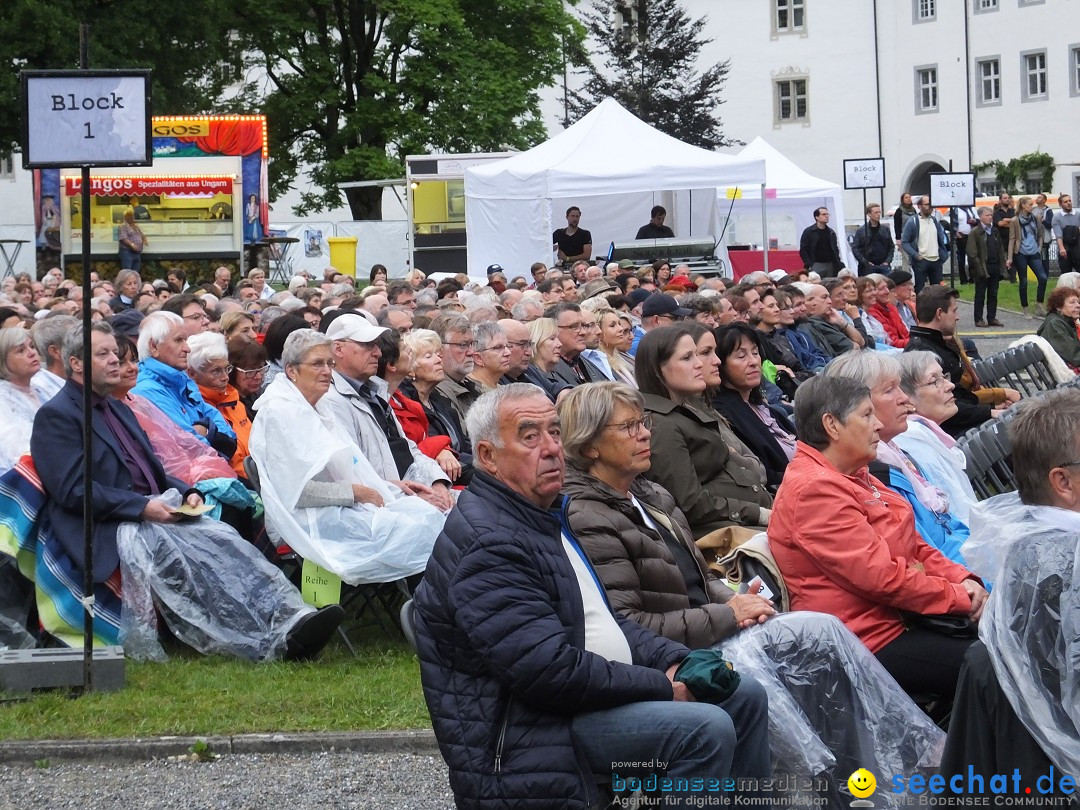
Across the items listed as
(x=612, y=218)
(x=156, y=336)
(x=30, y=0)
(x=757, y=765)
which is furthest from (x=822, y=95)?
(x=757, y=765)

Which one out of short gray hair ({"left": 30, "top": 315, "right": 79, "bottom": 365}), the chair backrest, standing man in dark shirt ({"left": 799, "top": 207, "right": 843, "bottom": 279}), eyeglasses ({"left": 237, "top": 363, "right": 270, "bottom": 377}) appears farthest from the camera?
standing man in dark shirt ({"left": 799, "top": 207, "right": 843, "bottom": 279})

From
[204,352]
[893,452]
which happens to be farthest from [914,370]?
[204,352]

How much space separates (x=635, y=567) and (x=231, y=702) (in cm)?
203

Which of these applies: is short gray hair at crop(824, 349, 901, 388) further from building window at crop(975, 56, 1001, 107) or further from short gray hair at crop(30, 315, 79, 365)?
building window at crop(975, 56, 1001, 107)

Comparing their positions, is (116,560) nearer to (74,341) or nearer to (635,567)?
(74,341)

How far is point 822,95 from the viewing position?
50.9 meters

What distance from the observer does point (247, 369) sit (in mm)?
8336

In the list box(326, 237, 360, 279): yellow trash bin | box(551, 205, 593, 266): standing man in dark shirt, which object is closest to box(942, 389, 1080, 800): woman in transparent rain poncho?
box(551, 205, 593, 266): standing man in dark shirt

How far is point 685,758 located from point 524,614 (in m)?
0.57

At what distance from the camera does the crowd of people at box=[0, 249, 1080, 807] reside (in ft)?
12.2

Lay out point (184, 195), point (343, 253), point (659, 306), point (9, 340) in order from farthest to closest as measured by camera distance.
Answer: point (343, 253), point (184, 195), point (659, 306), point (9, 340)

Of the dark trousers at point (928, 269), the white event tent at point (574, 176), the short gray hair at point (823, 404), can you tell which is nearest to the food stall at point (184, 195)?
the white event tent at point (574, 176)

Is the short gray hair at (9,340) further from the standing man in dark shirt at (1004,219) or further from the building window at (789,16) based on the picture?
the building window at (789,16)

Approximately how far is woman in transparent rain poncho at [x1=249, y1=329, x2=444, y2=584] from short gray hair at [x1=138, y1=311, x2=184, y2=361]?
49.6 inches
